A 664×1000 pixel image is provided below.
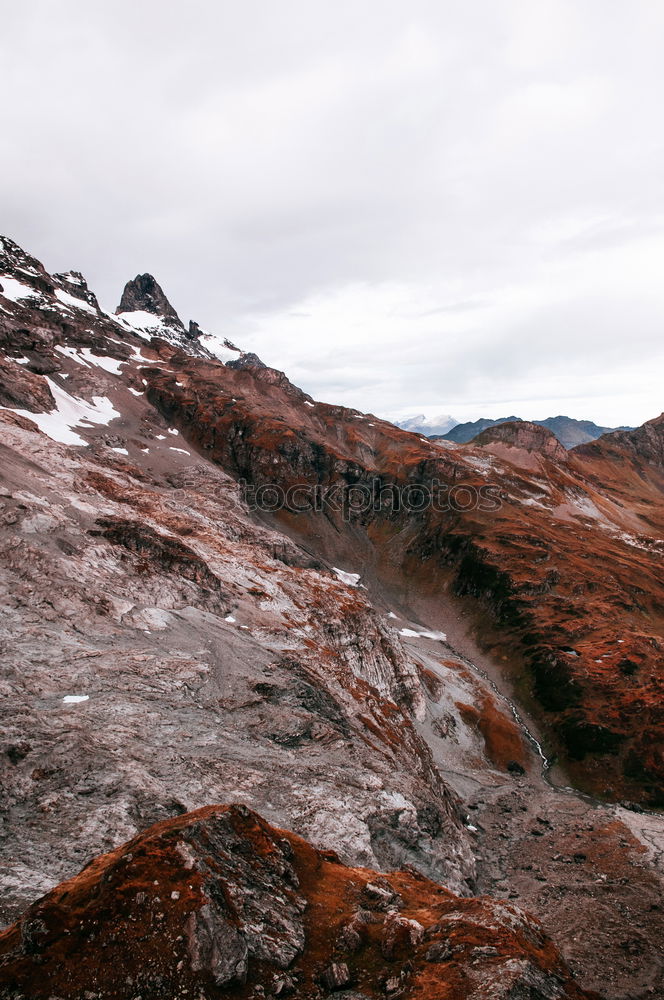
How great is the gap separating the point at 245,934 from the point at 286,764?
33.2m

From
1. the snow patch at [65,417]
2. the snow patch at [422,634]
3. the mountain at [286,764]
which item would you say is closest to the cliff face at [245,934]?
the mountain at [286,764]

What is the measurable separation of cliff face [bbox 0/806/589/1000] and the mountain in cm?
11

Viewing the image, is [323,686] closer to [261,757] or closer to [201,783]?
[261,757]

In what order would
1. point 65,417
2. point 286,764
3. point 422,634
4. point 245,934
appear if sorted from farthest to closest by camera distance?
point 65,417
point 422,634
point 286,764
point 245,934

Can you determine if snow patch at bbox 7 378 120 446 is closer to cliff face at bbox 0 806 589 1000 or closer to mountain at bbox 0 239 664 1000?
mountain at bbox 0 239 664 1000

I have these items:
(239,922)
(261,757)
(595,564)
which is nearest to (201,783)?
(261,757)

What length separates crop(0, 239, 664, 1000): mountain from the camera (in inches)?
810

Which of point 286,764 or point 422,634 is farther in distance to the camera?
point 422,634

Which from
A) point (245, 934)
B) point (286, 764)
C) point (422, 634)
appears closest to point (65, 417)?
point (422, 634)

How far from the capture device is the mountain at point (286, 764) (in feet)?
67.5

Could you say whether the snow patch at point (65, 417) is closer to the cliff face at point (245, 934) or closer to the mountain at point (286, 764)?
the mountain at point (286, 764)

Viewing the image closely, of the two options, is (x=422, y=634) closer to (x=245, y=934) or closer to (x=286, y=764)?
(x=286, y=764)

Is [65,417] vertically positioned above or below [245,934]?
above

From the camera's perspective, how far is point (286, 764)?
52031mm
